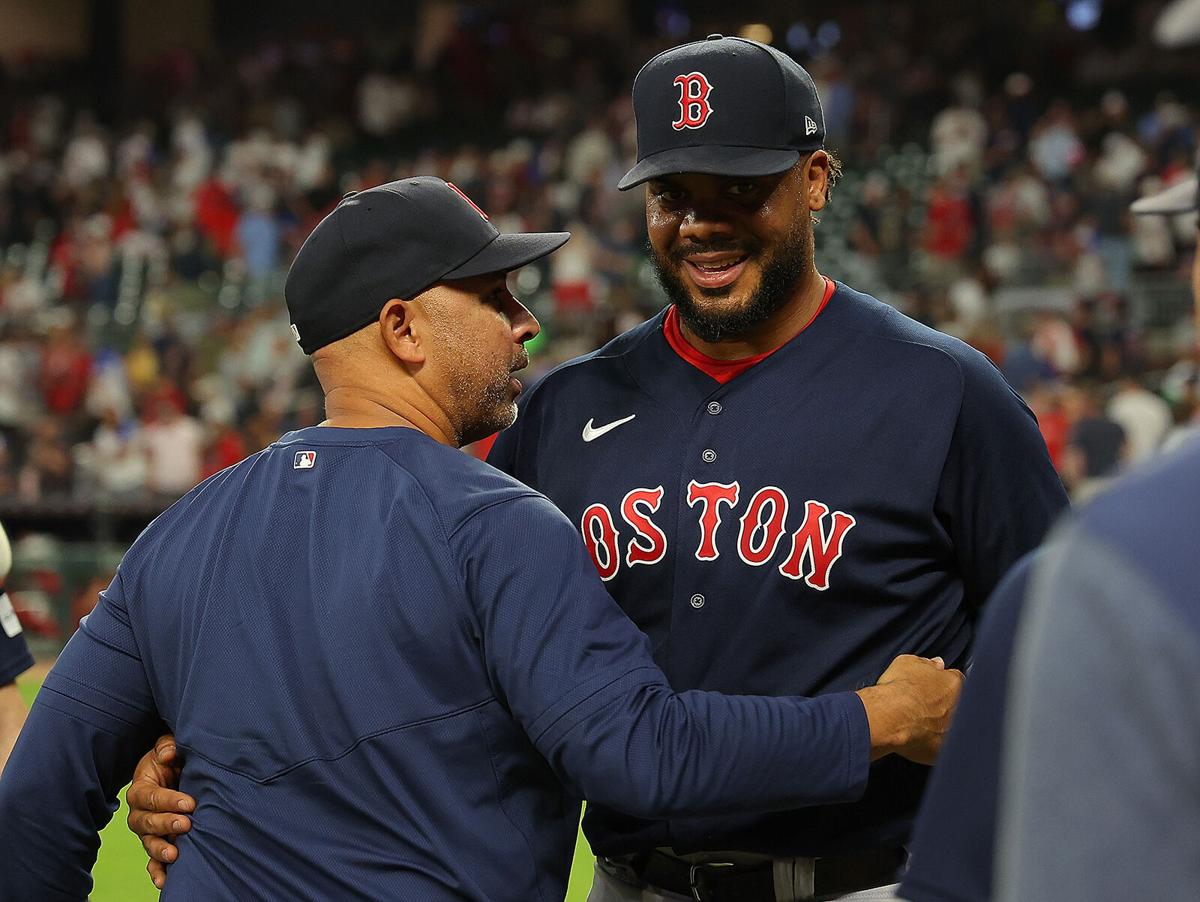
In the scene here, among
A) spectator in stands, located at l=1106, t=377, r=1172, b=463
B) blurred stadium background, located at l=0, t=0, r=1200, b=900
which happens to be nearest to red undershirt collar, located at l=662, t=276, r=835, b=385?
blurred stadium background, located at l=0, t=0, r=1200, b=900

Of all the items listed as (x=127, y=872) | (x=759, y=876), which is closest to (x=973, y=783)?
(x=759, y=876)

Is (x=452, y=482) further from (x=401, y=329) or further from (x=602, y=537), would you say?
(x=602, y=537)

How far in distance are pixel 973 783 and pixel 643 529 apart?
141 centimetres

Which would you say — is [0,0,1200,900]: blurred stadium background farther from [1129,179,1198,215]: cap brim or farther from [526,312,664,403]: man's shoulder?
[1129,179,1198,215]: cap brim

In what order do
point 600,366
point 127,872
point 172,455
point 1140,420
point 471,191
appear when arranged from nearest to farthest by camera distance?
point 600,366 < point 127,872 < point 1140,420 < point 172,455 < point 471,191

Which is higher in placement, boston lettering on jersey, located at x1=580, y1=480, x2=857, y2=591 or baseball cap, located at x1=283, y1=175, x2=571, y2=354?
baseball cap, located at x1=283, y1=175, x2=571, y2=354

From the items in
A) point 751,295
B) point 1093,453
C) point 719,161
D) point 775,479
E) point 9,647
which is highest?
point 719,161

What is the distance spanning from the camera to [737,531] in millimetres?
2334

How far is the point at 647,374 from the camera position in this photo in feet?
8.46

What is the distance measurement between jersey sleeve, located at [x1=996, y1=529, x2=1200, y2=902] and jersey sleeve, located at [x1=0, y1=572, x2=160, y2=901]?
5.06 ft

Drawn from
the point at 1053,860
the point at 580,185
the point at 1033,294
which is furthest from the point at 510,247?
the point at 580,185

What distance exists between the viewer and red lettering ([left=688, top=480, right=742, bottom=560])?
2342 millimetres

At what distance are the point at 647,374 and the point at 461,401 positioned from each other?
53 centimetres

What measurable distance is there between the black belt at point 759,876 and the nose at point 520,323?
2.73 ft
